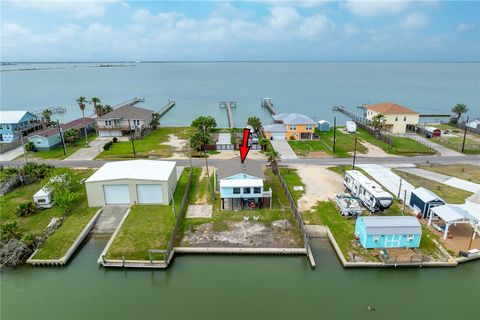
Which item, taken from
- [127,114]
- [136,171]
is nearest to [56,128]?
[127,114]

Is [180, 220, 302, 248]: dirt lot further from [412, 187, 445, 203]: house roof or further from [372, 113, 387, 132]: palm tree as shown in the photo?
[372, 113, 387, 132]: palm tree

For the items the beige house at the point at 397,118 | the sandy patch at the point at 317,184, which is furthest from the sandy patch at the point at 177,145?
the beige house at the point at 397,118

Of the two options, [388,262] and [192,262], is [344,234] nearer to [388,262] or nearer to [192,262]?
[388,262]

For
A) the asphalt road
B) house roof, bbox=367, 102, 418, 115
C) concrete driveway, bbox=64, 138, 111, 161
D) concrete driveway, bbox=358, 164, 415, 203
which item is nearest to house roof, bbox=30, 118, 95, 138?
concrete driveway, bbox=64, 138, 111, 161

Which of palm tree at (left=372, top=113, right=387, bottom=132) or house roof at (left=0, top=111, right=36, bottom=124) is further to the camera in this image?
palm tree at (left=372, top=113, right=387, bottom=132)

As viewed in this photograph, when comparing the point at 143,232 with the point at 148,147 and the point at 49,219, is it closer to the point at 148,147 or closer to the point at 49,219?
the point at 49,219

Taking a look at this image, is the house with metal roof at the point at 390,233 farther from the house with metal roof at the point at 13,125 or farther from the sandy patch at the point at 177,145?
the house with metal roof at the point at 13,125
